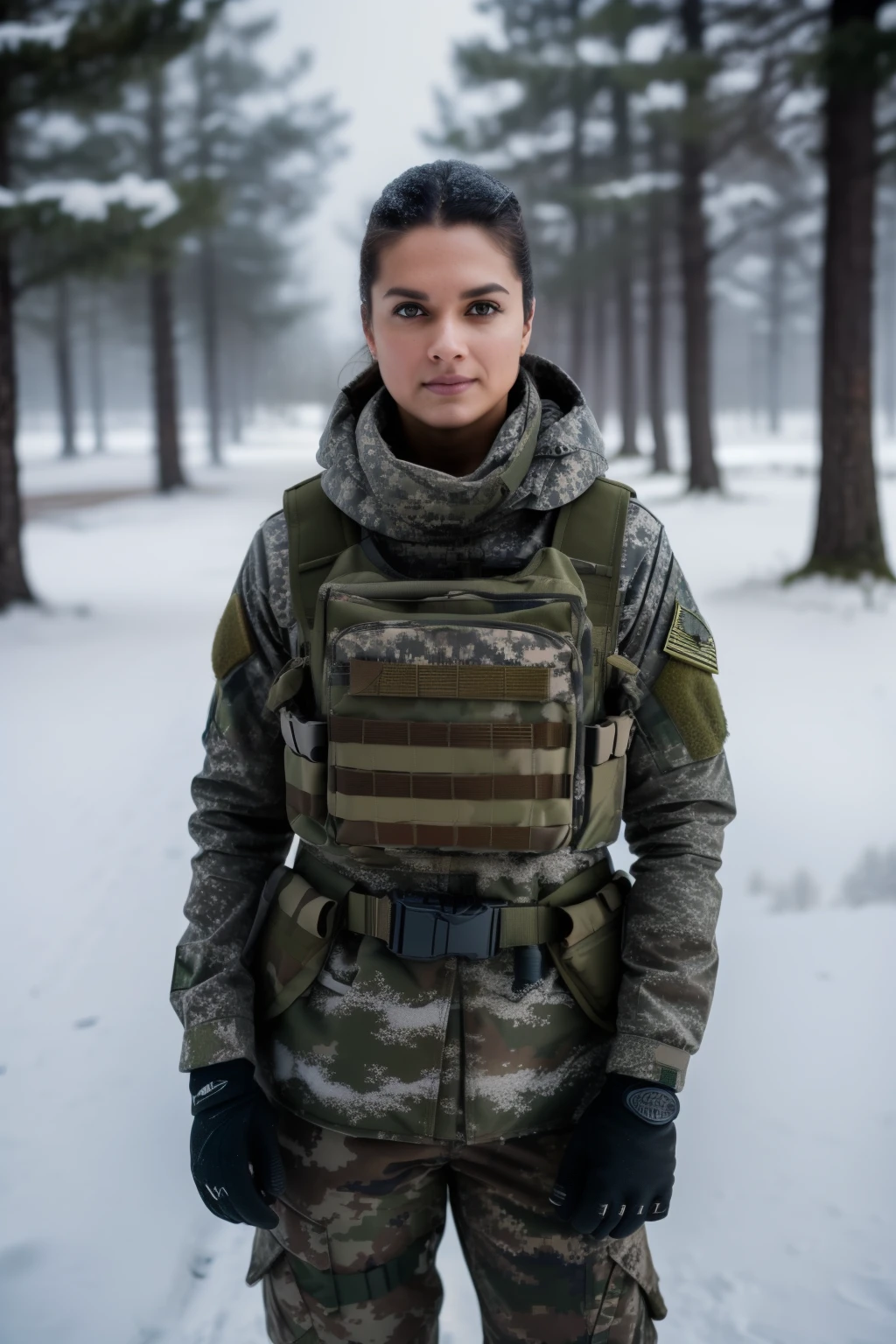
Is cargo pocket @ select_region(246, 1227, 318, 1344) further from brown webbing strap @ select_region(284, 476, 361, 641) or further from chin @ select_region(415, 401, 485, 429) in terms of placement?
chin @ select_region(415, 401, 485, 429)

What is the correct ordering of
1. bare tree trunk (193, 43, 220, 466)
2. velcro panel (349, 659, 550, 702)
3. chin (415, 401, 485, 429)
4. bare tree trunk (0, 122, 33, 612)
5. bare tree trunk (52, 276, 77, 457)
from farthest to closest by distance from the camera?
bare tree trunk (52, 276, 77, 457) < bare tree trunk (193, 43, 220, 466) < bare tree trunk (0, 122, 33, 612) < chin (415, 401, 485, 429) < velcro panel (349, 659, 550, 702)

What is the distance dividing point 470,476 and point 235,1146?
963 millimetres

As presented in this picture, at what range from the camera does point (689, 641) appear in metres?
1.53

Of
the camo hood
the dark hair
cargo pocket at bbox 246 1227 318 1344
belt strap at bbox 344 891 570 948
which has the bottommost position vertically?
cargo pocket at bbox 246 1227 318 1344

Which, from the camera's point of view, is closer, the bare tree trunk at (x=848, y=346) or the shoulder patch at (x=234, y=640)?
the shoulder patch at (x=234, y=640)

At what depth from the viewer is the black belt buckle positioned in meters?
1.41

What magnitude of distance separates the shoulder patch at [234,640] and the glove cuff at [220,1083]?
1.84ft

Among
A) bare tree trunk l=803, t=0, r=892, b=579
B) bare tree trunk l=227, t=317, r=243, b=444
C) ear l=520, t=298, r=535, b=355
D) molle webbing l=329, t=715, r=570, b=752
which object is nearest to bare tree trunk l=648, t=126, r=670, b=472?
bare tree trunk l=803, t=0, r=892, b=579

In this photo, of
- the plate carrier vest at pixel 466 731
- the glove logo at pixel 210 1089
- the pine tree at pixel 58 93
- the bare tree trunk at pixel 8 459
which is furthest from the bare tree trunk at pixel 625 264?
the glove logo at pixel 210 1089

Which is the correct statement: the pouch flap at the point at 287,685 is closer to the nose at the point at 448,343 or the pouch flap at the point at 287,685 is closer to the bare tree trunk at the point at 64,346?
the nose at the point at 448,343

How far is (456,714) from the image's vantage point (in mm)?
1396

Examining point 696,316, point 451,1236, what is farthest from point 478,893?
point 696,316

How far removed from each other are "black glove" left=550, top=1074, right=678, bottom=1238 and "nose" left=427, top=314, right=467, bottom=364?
1.01 meters

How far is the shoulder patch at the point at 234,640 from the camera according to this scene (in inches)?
62.7
